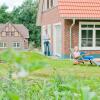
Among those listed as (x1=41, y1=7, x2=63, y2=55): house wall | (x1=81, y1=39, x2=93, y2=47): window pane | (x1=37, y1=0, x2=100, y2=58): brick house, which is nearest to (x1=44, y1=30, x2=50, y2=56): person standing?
(x1=41, y1=7, x2=63, y2=55): house wall

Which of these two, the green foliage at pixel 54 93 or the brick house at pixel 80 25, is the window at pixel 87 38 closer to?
the brick house at pixel 80 25

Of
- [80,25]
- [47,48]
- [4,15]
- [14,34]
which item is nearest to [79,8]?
[80,25]

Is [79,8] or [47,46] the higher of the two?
[79,8]

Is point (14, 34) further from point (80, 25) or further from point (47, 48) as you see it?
point (80, 25)

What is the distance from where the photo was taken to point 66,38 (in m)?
25.4

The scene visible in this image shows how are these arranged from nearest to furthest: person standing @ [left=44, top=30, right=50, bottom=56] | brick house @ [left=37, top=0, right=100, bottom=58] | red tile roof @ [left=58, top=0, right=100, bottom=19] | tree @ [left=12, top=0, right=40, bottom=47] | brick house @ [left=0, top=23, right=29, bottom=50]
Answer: red tile roof @ [left=58, top=0, right=100, bottom=19], brick house @ [left=37, top=0, right=100, bottom=58], person standing @ [left=44, top=30, right=50, bottom=56], tree @ [left=12, top=0, right=40, bottom=47], brick house @ [left=0, top=23, right=29, bottom=50]

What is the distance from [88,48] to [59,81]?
20.7m

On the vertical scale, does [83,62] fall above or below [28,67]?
below

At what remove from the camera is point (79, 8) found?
82.3 ft

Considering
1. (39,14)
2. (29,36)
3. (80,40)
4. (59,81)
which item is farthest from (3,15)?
(59,81)

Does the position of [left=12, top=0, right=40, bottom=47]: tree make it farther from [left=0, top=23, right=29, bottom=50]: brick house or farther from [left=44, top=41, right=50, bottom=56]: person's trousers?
[left=44, top=41, right=50, bottom=56]: person's trousers

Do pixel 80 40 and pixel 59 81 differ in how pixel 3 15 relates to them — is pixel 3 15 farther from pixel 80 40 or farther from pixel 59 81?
pixel 59 81

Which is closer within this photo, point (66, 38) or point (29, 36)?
point (66, 38)

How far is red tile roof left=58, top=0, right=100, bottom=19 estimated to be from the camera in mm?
24519
